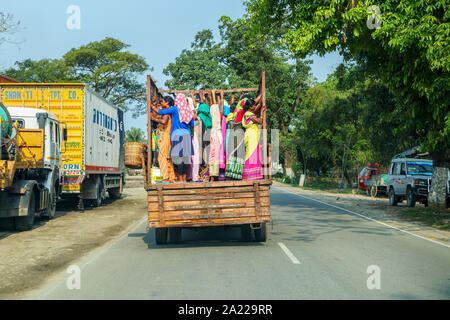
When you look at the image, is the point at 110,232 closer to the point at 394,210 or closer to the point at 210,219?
the point at 210,219

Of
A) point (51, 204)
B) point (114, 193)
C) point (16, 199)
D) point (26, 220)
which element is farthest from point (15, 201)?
point (114, 193)

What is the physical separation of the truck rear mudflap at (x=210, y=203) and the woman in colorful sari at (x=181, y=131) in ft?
3.08

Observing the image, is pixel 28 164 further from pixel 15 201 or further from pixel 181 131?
pixel 181 131

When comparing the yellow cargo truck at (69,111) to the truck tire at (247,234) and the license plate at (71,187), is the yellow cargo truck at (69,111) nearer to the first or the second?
the license plate at (71,187)

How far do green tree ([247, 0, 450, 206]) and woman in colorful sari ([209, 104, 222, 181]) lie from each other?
4.34 meters

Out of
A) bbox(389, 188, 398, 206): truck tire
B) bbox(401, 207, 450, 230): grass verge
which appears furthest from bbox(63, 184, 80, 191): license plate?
bbox(389, 188, 398, 206): truck tire

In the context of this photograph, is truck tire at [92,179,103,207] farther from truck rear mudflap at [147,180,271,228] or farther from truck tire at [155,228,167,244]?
truck rear mudflap at [147,180,271,228]

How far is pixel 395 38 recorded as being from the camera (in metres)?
11.6

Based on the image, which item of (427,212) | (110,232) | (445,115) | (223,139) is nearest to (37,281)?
(223,139)

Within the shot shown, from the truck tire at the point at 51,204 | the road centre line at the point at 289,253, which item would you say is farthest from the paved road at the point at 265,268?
the truck tire at the point at 51,204

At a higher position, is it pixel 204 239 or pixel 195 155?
pixel 195 155

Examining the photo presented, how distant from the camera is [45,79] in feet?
133

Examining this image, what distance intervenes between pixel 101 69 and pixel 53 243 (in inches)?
1210
